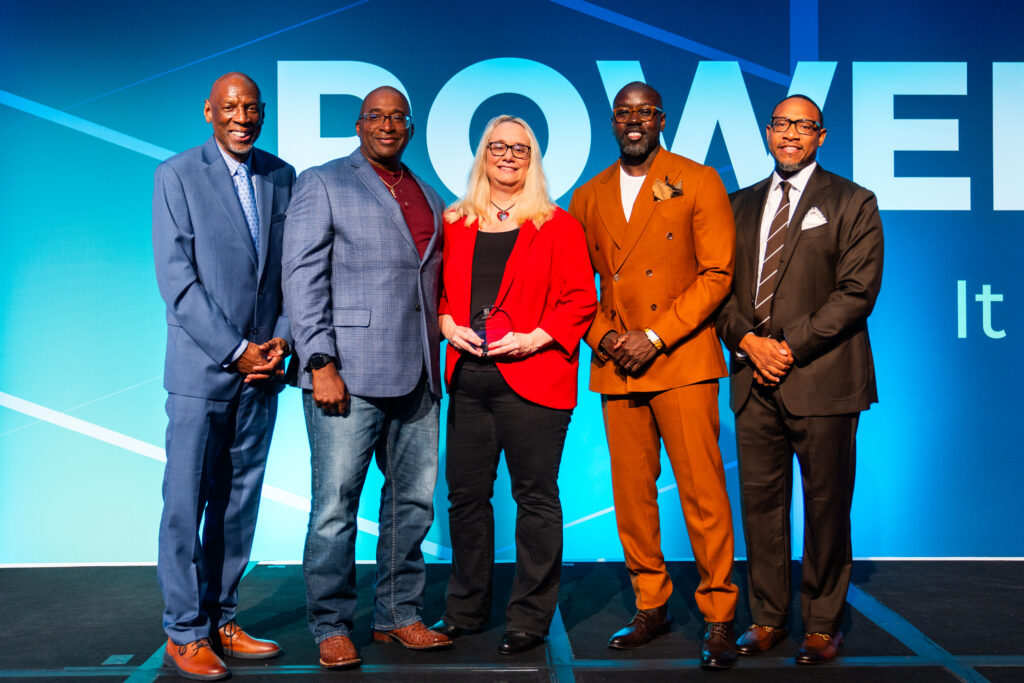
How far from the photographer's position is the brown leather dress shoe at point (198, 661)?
2832mm

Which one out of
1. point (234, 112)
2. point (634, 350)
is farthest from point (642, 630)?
point (234, 112)

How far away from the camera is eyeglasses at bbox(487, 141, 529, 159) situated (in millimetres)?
3133

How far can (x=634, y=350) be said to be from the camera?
308 centimetres

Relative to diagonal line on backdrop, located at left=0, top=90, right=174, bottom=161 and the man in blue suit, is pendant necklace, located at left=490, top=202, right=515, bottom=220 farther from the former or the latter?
diagonal line on backdrop, located at left=0, top=90, right=174, bottom=161

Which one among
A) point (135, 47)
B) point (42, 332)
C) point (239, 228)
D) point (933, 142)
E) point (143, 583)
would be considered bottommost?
point (143, 583)

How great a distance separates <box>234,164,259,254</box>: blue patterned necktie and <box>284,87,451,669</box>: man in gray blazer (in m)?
0.13

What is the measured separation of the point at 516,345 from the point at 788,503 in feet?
3.67

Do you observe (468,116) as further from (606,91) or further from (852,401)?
(852,401)

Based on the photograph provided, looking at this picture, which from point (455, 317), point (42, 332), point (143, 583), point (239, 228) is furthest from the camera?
point (42, 332)

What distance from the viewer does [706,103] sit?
178 inches

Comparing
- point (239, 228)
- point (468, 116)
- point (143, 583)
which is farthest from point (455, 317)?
point (143, 583)

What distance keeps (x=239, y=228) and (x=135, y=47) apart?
206 cm

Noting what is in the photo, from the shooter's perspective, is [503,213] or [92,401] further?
[92,401]

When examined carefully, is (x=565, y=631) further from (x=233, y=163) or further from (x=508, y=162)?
(x=233, y=163)
